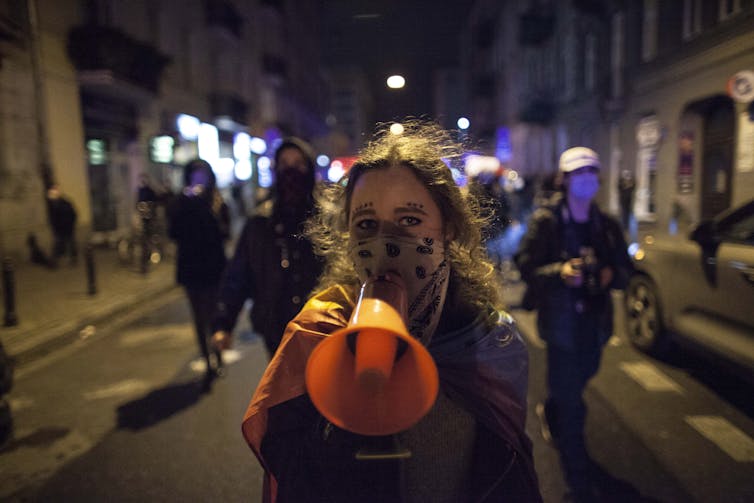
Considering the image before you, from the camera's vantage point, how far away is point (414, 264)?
4.04 ft

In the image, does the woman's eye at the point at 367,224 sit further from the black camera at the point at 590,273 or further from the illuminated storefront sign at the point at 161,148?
the illuminated storefront sign at the point at 161,148

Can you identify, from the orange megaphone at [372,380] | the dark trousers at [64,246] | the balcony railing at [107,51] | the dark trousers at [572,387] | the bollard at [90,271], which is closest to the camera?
the orange megaphone at [372,380]

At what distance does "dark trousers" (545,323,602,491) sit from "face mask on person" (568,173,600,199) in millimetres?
874

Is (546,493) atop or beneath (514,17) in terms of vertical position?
beneath

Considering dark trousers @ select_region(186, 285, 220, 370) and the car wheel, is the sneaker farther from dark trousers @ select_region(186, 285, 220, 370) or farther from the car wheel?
dark trousers @ select_region(186, 285, 220, 370)

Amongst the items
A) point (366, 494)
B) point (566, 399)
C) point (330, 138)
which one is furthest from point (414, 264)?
point (330, 138)

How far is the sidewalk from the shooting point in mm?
6531

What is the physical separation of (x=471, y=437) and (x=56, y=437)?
155 inches

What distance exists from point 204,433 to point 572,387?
2649mm

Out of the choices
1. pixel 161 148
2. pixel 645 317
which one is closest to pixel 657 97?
pixel 645 317

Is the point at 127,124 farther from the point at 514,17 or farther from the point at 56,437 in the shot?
the point at 514,17

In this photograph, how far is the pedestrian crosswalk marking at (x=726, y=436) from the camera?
3.47m

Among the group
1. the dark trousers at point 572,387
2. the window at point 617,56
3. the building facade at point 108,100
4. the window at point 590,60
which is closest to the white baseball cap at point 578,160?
the dark trousers at point 572,387

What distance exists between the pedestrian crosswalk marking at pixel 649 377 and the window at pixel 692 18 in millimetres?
11871
